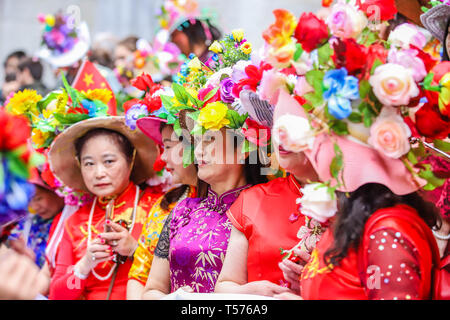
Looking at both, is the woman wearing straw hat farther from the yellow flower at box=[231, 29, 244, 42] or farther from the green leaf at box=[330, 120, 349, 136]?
the green leaf at box=[330, 120, 349, 136]

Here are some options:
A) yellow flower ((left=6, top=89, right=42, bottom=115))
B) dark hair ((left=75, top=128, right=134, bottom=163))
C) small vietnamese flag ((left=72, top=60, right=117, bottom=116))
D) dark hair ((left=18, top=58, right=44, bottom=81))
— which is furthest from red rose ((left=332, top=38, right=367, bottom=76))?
dark hair ((left=18, top=58, right=44, bottom=81))

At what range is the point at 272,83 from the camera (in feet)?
6.84

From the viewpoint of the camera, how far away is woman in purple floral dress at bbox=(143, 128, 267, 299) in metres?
2.59

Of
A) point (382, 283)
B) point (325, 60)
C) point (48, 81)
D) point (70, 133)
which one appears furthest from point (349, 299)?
point (48, 81)

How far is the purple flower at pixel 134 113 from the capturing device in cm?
309

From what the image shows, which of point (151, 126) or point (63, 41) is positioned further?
point (63, 41)

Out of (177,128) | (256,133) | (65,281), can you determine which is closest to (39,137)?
(65,281)

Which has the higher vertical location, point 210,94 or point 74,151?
point 74,151

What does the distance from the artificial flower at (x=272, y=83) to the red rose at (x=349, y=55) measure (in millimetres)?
271

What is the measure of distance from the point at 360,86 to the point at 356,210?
376 millimetres

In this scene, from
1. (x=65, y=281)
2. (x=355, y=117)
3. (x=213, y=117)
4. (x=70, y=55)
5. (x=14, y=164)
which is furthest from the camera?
(x=70, y=55)

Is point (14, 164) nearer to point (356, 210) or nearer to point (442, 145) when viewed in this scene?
point (356, 210)

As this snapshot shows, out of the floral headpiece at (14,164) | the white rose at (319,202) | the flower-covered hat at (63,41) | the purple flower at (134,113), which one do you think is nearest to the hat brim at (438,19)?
the white rose at (319,202)
